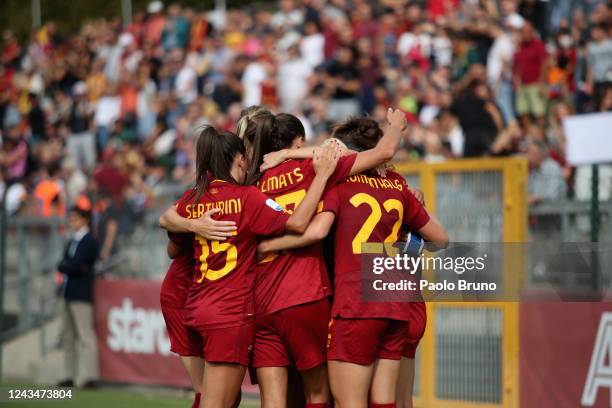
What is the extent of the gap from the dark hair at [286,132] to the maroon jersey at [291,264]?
0.21m

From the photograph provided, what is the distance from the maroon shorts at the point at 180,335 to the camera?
24.1 ft

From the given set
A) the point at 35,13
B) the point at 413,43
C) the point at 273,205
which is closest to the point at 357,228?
the point at 273,205

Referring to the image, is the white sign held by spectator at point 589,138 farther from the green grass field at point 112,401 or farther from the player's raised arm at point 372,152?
the green grass field at point 112,401

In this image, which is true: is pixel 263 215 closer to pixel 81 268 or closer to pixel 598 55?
pixel 81 268

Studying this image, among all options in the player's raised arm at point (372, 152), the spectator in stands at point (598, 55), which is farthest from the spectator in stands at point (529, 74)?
the player's raised arm at point (372, 152)

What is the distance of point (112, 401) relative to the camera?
485 inches

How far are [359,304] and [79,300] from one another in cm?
762

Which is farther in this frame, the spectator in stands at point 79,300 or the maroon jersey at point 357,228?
the spectator in stands at point 79,300

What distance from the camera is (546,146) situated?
12633mm

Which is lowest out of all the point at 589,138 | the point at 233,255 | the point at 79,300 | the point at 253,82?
the point at 79,300

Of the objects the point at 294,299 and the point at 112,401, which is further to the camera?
the point at 112,401

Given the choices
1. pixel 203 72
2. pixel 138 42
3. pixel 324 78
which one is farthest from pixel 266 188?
pixel 138 42

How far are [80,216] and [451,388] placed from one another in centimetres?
500

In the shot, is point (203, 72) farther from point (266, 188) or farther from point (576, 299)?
point (266, 188)
